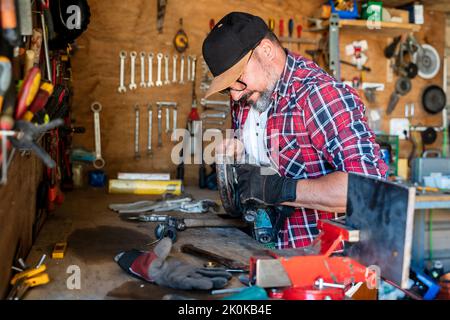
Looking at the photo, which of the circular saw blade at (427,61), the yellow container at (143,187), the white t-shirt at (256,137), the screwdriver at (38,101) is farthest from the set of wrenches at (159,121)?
the screwdriver at (38,101)

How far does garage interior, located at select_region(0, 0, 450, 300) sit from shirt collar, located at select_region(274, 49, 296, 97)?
0.39 m

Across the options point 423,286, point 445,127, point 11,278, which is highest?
point 445,127

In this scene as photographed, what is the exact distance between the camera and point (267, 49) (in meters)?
1.96

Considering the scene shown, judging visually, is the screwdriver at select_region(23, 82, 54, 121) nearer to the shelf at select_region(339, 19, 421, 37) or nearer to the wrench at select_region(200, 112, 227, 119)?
the wrench at select_region(200, 112, 227, 119)

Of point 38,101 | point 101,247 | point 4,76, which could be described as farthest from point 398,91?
point 4,76

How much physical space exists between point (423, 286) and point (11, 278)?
69.0 inches

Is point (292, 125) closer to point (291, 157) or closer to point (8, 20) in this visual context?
point (291, 157)

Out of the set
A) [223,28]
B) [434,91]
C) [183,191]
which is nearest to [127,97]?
[183,191]

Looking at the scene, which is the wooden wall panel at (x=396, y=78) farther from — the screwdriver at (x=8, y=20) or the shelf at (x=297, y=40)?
the screwdriver at (x=8, y=20)

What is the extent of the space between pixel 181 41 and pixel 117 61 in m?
0.50

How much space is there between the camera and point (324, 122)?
179cm

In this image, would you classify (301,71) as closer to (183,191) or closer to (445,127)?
(183,191)

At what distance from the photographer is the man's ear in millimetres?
1939

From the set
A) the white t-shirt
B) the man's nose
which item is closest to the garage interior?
the white t-shirt
